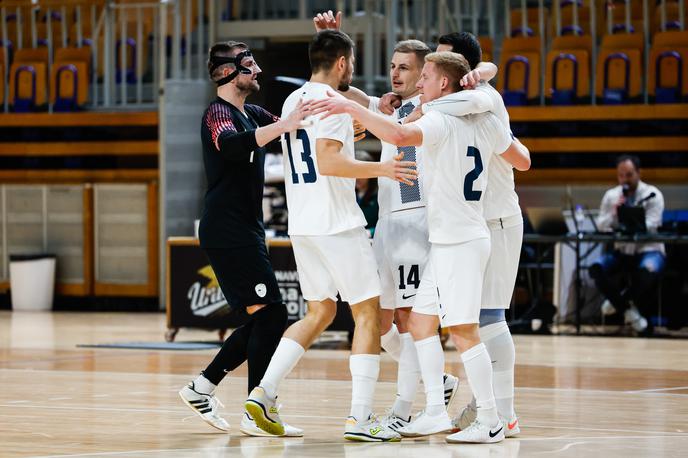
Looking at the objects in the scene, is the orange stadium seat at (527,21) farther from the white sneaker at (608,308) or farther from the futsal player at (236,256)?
the futsal player at (236,256)

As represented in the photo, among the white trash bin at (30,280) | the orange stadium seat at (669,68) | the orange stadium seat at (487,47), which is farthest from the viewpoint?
the white trash bin at (30,280)

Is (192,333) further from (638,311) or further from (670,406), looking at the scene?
(670,406)

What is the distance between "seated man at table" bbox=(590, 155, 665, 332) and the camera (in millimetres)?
11461

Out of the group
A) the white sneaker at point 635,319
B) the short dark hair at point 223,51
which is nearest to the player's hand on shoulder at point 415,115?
the short dark hair at point 223,51

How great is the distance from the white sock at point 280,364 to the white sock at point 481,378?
0.73 m

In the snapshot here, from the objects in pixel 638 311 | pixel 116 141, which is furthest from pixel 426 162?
pixel 116 141

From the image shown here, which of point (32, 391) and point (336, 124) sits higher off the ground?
point (336, 124)

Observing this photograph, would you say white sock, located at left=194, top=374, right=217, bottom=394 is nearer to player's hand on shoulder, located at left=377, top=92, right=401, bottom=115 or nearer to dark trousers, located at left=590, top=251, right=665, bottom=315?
player's hand on shoulder, located at left=377, top=92, right=401, bottom=115

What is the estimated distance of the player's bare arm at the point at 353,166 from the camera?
503 centimetres

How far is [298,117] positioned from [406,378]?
1276 millimetres

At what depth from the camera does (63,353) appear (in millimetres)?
9867

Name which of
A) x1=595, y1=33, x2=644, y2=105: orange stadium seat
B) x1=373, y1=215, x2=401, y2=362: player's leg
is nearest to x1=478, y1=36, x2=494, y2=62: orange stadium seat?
x1=595, y1=33, x2=644, y2=105: orange stadium seat

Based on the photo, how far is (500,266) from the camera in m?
5.48

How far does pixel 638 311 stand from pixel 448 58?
7.09m
